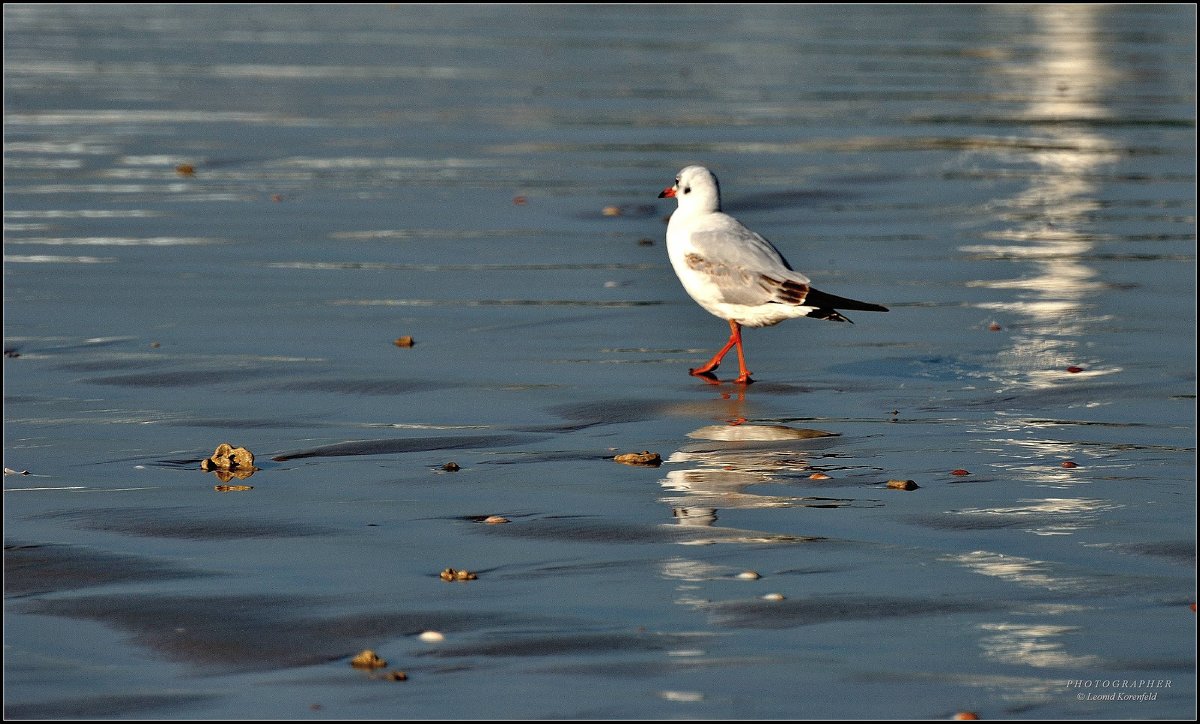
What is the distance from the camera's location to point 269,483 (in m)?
6.66

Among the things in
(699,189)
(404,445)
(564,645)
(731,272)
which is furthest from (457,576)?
(699,189)

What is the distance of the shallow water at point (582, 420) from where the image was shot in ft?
15.8

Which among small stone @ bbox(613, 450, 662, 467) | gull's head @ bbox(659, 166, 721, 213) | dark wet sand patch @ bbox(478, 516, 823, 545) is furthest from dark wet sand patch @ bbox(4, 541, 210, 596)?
gull's head @ bbox(659, 166, 721, 213)

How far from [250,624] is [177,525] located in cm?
111

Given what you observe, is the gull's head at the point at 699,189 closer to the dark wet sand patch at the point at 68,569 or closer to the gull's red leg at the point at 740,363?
the gull's red leg at the point at 740,363

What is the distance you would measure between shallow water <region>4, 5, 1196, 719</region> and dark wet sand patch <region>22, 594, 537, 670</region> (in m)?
0.02

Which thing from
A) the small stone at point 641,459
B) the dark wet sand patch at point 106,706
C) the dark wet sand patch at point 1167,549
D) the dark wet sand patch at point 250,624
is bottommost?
the dark wet sand patch at point 106,706

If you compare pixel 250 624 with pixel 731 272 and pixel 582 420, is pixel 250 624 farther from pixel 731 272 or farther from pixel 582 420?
pixel 731 272

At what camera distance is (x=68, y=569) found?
18.3ft

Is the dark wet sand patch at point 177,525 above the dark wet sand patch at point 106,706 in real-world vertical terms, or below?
above

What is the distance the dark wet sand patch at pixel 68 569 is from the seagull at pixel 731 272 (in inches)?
149

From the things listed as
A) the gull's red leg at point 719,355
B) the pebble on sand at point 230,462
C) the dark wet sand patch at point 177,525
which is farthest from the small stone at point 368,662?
the gull's red leg at point 719,355

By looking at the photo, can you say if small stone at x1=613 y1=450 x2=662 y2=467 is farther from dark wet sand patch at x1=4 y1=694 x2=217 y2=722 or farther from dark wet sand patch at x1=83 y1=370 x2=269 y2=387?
dark wet sand patch at x1=4 y1=694 x2=217 y2=722

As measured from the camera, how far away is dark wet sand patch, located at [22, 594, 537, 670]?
4855 millimetres
